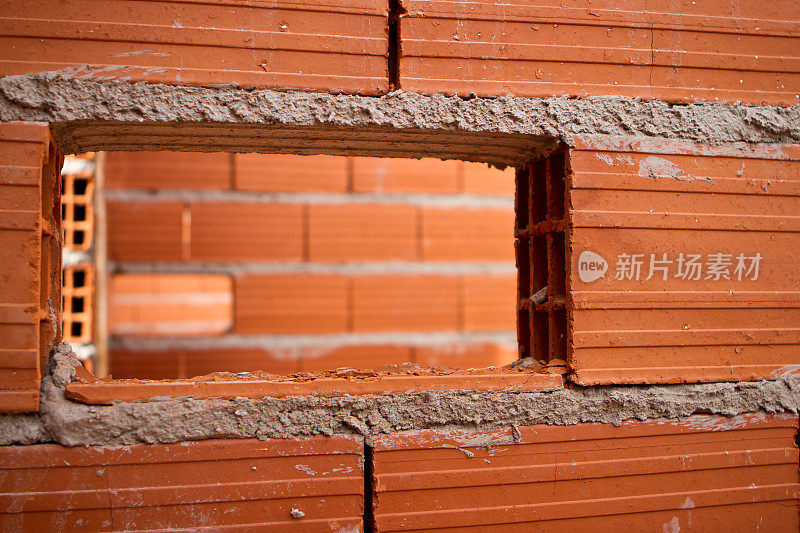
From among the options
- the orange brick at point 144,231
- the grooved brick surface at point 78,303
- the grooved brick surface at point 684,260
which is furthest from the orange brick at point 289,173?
the grooved brick surface at point 684,260

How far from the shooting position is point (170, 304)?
293 centimetres

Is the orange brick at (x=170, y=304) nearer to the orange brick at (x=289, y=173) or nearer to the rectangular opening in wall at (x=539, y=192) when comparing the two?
the orange brick at (x=289, y=173)

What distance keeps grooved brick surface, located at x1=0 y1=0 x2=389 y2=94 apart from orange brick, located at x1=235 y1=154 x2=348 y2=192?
1.74 metres

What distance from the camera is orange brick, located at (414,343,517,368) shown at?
124 inches

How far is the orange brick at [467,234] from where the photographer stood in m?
3.16

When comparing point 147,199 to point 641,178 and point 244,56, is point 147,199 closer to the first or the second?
point 244,56

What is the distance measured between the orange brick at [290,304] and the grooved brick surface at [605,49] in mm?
1885

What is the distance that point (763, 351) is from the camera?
138cm

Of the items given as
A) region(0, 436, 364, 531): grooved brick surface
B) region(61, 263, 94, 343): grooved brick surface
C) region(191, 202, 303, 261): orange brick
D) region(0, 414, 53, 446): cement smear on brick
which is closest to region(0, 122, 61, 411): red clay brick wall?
region(0, 414, 53, 446): cement smear on brick

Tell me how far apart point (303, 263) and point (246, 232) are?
344 mm

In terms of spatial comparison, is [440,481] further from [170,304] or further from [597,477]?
[170,304]

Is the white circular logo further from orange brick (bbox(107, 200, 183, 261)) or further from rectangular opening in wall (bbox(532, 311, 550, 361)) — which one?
orange brick (bbox(107, 200, 183, 261))

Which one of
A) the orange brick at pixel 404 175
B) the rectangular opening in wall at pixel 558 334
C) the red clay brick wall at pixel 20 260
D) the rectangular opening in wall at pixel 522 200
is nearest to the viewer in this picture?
the red clay brick wall at pixel 20 260

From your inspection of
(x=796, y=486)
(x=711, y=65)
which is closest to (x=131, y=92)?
(x=711, y=65)
